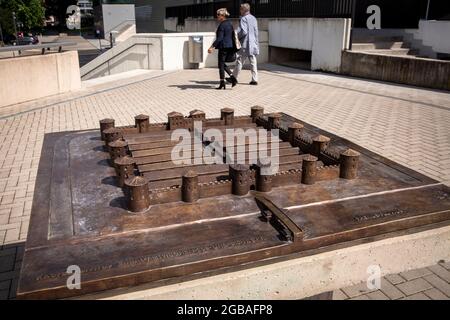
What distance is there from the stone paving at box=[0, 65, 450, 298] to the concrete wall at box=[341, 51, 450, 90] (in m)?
0.34

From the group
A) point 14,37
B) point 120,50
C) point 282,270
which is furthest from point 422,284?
point 14,37

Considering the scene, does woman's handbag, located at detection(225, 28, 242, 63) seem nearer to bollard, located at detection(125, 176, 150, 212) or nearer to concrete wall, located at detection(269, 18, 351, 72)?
concrete wall, located at detection(269, 18, 351, 72)

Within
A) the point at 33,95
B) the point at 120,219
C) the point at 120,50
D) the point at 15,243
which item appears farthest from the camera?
the point at 120,50

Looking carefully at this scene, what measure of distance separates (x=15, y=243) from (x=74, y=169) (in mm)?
1525

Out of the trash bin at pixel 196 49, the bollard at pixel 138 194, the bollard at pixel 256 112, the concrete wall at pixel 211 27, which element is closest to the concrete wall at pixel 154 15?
the concrete wall at pixel 211 27

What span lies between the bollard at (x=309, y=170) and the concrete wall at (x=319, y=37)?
11.3 metres

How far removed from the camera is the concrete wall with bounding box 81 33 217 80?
48.0 ft

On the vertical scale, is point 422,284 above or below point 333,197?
below

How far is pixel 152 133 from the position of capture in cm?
312

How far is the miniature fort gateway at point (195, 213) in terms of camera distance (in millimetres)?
1630

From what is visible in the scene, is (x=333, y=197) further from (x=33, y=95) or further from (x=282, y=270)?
(x=33, y=95)

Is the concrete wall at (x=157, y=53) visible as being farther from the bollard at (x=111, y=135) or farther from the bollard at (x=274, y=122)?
the bollard at (x=111, y=135)

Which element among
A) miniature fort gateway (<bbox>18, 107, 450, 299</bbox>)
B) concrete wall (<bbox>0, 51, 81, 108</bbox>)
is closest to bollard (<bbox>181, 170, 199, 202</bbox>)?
miniature fort gateway (<bbox>18, 107, 450, 299</bbox>)

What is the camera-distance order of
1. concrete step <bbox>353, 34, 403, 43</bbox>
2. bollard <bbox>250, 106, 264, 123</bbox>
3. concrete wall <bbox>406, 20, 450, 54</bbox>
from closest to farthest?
bollard <bbox>250, 106, 264, 123</bbox>, concrete wall <bbox>406, 20, 450, 54</bbox>, concrete step <bbox>353, 34, 403, 43</bbox>
